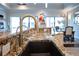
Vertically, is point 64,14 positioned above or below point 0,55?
above

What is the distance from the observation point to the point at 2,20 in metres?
7.27

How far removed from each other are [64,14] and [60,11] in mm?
256

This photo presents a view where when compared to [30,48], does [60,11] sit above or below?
above

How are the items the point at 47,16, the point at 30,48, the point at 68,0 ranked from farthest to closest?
the point at 47,16 < the point at 30,48 < the point at 68,0

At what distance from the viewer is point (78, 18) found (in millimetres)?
8734

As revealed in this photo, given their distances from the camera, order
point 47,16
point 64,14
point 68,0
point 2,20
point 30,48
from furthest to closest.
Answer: point 47,16
point 64,14
point 2,20
point 30,48
point 68,0

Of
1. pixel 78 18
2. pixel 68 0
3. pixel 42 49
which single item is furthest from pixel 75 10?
pixel 68 0

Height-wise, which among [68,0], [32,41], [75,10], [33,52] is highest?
[75,10]

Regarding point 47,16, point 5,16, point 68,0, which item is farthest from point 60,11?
point 68,0

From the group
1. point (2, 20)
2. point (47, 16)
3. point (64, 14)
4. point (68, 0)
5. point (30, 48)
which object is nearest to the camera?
point (68, 0)

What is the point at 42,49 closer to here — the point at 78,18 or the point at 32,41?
the point at 32,41

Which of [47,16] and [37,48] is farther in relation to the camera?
[47,16]

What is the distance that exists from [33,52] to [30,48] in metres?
0.08

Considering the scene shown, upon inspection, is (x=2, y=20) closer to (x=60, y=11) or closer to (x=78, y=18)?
(x=60, y=11)
